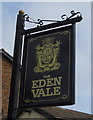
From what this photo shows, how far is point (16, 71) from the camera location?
5512 mm

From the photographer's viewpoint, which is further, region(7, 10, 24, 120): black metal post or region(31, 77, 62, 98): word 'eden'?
region(7, 10, 24, 120): black metal post

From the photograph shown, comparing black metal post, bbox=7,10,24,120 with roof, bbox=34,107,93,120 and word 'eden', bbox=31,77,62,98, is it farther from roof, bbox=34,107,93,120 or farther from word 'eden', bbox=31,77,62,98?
roof, bbox=34,107,93,120

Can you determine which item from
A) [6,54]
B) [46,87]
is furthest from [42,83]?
[6,54]

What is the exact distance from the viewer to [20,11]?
609 centimetres

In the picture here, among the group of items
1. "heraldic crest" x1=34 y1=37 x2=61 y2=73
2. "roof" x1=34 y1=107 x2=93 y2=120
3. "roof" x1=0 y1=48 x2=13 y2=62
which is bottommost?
"roof" x1=34 y1=107 x2=93 y2=120

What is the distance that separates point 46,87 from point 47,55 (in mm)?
645

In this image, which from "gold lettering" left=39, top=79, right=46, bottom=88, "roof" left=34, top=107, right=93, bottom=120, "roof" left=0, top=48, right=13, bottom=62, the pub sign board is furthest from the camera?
"roof" left=0, top=48, right=13, bottom=62

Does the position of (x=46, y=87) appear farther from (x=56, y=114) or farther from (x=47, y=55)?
(x=56, y=114)

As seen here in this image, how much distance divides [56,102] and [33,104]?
46cm

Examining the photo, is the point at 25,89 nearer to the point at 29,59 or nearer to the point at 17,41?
the point at 29,59

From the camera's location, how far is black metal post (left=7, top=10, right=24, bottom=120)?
A: 207 inches

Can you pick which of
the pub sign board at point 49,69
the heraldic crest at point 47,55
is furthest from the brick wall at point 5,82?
the heraldic crest at point 47,55

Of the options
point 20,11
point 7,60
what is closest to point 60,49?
point 20,11

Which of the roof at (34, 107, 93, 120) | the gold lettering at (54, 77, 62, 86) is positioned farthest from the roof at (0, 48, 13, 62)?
the gold lettering at (54, 77, 62, 86)
